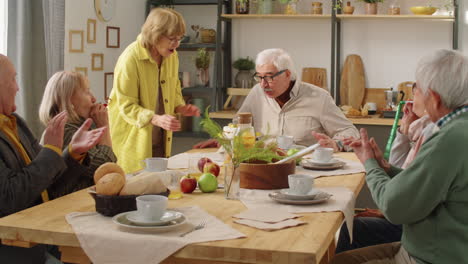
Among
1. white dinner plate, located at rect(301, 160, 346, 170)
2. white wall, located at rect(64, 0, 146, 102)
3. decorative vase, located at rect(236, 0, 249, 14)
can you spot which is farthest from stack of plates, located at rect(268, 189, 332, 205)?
decorative vase, located at rect(236, 0, 249, 14)

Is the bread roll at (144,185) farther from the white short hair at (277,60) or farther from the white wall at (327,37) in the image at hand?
the white wall at (327,37)

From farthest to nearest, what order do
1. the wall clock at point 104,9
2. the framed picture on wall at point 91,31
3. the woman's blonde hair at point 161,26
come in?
1. the wall clock at point 104,9
2. the framed picture on wall at point 91,31
3. the woman's blonde hair at point 161,26

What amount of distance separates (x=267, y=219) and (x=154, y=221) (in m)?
0.36

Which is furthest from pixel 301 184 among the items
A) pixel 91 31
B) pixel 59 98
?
pixel 91 31

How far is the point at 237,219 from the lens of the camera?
80.7 inches

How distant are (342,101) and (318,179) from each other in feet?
10.3

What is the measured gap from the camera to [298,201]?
2.24 metres

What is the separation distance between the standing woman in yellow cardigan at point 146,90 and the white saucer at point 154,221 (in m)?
1.72

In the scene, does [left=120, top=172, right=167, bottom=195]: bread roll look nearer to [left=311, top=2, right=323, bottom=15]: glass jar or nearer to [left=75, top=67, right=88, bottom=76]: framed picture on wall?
[left=75, top=67, right=88, bottom=76]: framed picture on wall

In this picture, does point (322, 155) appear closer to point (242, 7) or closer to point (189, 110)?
point (189, 110)

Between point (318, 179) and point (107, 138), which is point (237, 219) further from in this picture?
point (107, 138)

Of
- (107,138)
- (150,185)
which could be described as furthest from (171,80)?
(150,185)

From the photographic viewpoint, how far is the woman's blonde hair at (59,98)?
2.87 metres

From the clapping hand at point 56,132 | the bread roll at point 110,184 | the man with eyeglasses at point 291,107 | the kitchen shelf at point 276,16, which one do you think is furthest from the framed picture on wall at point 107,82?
the bread roll at point 110,184
